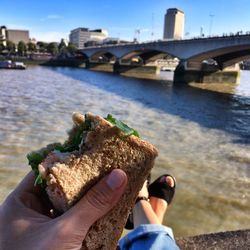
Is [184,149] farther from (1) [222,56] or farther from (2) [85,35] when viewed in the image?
(2) [85,35]

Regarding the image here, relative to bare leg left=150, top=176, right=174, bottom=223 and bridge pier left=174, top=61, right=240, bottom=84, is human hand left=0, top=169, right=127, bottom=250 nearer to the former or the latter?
bare leg left=150, top=176, right=174, bottom=223

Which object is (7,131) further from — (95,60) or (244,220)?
(95,60)

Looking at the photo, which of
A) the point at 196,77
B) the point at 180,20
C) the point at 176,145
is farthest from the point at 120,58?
the point at 180,20

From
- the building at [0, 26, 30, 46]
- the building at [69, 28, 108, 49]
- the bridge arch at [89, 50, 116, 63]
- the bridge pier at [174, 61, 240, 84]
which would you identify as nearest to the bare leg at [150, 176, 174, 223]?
the bridge pier at [174, 61, 240, 84]

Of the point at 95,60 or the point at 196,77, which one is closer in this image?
the point at 196,77

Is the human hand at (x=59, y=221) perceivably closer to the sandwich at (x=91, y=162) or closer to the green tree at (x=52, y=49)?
the sandwich at (x=91, y=162)

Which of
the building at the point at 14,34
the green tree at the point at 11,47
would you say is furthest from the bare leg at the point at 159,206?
the building at the point at 14,34
